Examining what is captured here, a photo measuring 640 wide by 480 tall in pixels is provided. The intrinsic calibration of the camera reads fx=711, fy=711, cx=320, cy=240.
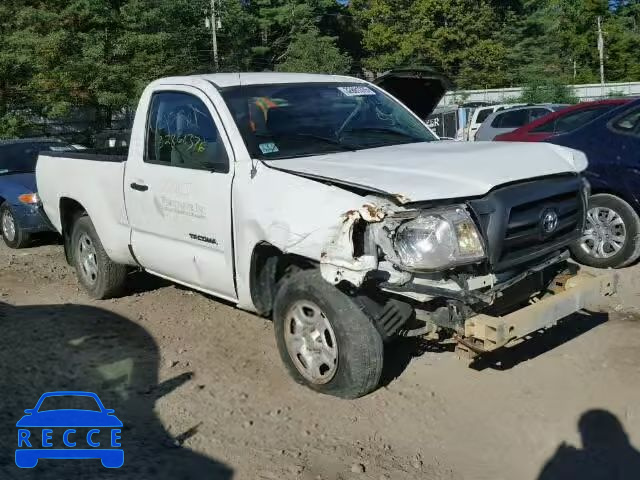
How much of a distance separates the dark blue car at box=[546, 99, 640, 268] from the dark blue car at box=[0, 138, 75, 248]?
6.47 metres

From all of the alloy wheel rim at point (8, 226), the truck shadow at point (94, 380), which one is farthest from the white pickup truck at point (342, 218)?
the alloy wheel rim at point (8, 226)

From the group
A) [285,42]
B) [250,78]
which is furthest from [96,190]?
[285,42]

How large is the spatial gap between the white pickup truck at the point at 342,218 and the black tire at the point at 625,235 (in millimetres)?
2093

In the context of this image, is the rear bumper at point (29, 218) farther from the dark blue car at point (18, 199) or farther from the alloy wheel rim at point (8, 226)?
the alloy wheel rim at point (8, 226)

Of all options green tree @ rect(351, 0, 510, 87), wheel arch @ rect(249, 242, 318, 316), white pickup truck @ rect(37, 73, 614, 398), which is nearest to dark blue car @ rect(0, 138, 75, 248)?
white pickup truck @ rect(37, 73, 614, 398)

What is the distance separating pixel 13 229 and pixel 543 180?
771 cm

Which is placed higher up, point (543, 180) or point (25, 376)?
point (543, 180)

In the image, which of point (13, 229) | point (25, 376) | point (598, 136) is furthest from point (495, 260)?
point (13, 229)

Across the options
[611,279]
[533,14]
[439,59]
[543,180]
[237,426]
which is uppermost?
[533,14]

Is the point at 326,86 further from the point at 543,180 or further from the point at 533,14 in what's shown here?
the point at 533,14

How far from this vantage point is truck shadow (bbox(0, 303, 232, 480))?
11.9 feet

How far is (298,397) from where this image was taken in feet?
14.4

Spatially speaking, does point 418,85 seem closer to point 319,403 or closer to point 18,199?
point 319,403

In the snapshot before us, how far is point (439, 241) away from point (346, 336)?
30.3 inches
